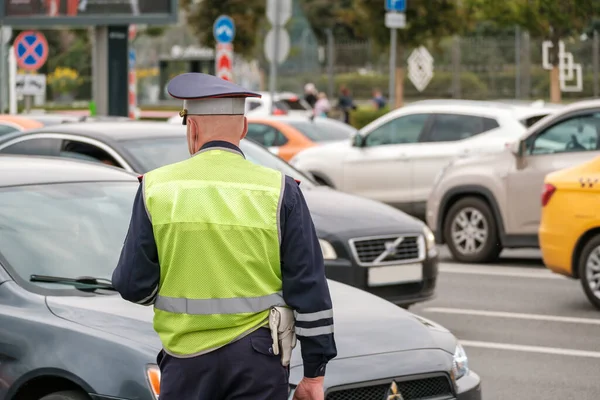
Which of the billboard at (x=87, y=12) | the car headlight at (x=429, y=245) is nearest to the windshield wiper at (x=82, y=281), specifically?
the car headlight at (x=429, y=245)

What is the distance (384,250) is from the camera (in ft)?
31.9

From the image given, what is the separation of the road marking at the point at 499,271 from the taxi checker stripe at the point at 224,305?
9777 millimetres

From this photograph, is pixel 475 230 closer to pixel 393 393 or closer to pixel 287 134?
pixel 287 134

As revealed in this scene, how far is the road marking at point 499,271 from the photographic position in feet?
45.1

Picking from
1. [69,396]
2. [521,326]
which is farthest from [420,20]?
[69,396]

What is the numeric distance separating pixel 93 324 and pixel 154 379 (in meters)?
0.43

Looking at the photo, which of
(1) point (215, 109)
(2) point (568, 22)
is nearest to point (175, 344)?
(1) point (215, 109)

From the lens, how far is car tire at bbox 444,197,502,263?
47.6 feet

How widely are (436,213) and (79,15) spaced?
36.3ft

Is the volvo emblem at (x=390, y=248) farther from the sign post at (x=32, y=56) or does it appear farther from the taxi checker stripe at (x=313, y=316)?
the sign post at (x=32, y=56)

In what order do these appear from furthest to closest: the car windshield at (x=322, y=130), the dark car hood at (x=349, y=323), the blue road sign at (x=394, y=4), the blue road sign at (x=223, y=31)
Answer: the blue road sign at (x=223, y=31) < the blue road sign at (x=394, y=4) < the car windshield at (x=322, y=130) < the dark car hood at (x=349, y=323)

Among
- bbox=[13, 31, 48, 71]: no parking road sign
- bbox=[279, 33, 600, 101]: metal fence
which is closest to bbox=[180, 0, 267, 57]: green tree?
bbox=[279, 33, 600, 101]: metal fence

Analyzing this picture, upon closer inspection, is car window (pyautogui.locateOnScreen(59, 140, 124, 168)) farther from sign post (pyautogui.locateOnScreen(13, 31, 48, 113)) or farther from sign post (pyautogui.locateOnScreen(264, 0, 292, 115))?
sign post (pyautogui.locateOnScreen(13, 31, 48, 113))

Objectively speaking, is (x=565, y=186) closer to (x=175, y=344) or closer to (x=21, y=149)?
(x=21, y=149)
